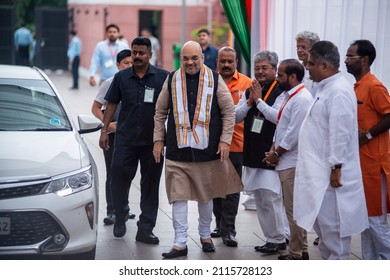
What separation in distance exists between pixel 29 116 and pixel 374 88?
2.94 meters

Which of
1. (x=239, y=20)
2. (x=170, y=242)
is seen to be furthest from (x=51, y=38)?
(x=170, y=242)

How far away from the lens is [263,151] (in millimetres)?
8336

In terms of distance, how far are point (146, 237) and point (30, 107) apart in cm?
170

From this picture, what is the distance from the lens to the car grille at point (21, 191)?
22.3 ft

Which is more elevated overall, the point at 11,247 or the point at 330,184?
the point at 330,184

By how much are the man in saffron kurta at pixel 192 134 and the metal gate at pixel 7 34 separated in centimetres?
2533

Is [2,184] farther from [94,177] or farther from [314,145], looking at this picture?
[314,145]

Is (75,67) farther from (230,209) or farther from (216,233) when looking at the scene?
(230,209)

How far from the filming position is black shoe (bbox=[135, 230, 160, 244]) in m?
8.72

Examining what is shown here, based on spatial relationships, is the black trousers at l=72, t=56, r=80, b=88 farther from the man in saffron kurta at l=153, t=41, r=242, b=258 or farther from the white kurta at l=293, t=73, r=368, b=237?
the white kurta at l=293, t=73, r=368, b=237

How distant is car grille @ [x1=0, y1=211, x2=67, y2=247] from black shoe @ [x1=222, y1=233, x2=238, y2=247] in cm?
229

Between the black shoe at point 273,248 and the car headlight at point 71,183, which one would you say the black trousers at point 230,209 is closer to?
the black shoe at point 273,248

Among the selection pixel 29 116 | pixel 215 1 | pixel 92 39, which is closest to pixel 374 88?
pixel 29 116

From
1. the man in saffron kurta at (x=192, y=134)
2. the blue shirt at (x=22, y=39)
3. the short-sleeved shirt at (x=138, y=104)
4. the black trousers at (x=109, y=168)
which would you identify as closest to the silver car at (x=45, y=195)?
the man in saffron kurta at (x=192, y=134)
